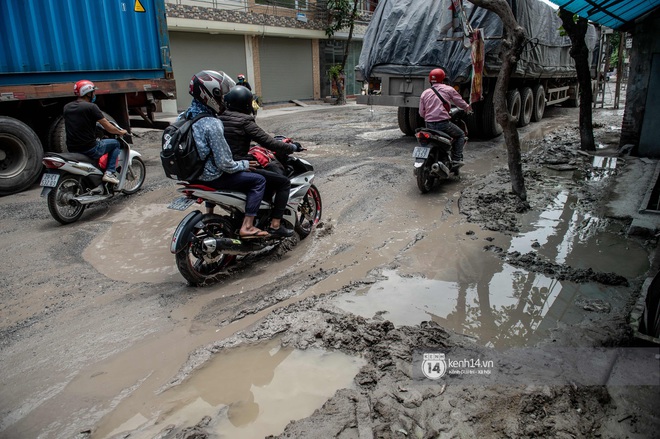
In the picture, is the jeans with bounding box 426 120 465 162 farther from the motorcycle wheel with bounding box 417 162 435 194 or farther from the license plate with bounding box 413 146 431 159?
the motorcycle wheel with bounding box 417 162 435 194

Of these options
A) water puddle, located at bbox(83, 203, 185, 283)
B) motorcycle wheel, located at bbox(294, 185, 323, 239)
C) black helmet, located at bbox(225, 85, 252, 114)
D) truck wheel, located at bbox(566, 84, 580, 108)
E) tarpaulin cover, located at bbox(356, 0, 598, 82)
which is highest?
tarpaulin cover, located at bbox(356, 0, 598, 82)

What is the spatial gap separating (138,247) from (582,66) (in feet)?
27.7

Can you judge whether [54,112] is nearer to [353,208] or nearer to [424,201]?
[353,208]

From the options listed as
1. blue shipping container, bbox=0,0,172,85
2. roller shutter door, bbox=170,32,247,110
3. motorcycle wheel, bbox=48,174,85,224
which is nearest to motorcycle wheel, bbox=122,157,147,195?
motorcycle wheel, bbox=48,174,85,224

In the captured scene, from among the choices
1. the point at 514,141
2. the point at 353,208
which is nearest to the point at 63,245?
the point at 353,208

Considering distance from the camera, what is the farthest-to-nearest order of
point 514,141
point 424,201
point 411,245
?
point 424,201 < point 514,141 < point 411,245

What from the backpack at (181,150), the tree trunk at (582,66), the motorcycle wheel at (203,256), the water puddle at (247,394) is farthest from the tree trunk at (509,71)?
the water puddle at (247,394)

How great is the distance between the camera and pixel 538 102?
1257 centimetres

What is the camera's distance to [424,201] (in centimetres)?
619

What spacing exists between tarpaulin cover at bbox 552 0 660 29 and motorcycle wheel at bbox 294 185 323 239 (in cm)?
430

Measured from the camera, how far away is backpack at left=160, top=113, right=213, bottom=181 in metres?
3.76

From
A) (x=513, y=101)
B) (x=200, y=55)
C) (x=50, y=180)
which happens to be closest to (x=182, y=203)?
(x=50, y=180)

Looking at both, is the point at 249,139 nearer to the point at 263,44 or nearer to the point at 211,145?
the point at 211,145

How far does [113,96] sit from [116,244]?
470 cm
